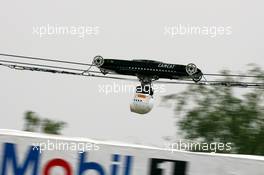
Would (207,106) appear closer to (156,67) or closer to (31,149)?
(156,67)

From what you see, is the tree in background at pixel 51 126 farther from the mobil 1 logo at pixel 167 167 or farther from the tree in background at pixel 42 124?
the mobil 1 logo at pixel 167 167

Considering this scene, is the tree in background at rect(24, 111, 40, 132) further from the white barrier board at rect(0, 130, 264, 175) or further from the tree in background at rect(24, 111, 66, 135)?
the white barrier board at rect(0, 130, 264, 175)

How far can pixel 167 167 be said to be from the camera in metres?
8.80

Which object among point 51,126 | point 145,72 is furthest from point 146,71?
point 51,126

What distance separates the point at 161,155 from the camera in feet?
28.8

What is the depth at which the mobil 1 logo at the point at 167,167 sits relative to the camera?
874cm

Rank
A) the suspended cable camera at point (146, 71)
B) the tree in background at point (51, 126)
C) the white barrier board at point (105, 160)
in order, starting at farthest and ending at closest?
1. the tree in background at point (51, 126)
2. the suspended cable camera at point (146, 71)
3. the white barrier board at point (105, 160)

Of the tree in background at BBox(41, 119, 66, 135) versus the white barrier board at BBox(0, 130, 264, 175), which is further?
the tree in background at BBox(41, 119, 66, 135)

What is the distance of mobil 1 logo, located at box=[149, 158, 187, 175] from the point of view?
8.74 metres

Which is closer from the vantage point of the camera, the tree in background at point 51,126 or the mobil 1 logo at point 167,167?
the mobil 1 logo at point 167,167

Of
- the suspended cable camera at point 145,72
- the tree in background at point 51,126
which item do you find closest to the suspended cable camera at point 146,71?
the suspended cable camera at point 145,72

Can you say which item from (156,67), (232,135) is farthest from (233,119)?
(156,67)

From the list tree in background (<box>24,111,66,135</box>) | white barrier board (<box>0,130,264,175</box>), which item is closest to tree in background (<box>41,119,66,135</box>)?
tree in background (<box>24,111,66,135</box>)

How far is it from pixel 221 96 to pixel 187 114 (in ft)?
6.35
